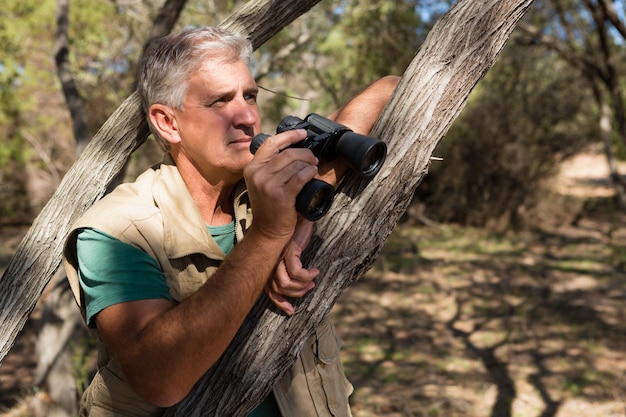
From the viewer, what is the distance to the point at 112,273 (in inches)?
56.0

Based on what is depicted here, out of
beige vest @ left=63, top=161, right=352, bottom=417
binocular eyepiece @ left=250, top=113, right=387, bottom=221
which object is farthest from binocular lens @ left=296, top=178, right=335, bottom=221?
beige vest @ left=63, top=161, right=352, bottom=417

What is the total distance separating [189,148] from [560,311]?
21.9ft

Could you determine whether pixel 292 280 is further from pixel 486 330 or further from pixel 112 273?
pixel 486 330

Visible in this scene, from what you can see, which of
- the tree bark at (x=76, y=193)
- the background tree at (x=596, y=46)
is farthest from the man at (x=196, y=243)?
the background tree at (x=596, y=46)

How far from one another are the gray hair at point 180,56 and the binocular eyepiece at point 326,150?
10.9 inches

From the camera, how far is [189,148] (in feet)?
5.90

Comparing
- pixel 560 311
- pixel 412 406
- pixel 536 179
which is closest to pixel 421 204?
pixel 536 179

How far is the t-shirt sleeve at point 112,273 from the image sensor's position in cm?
140

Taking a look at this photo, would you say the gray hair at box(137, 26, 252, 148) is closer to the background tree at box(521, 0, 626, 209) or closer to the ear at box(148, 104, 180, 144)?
the ear at box(148, 104, 180, 144)

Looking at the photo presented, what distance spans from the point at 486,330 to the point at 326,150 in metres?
6.06

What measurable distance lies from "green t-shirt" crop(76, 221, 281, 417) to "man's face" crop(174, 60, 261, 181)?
37 cm

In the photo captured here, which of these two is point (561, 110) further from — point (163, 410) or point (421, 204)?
point (163, 410)

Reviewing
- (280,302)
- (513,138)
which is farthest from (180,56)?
(513,138)

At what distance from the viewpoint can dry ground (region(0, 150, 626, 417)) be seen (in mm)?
5680
